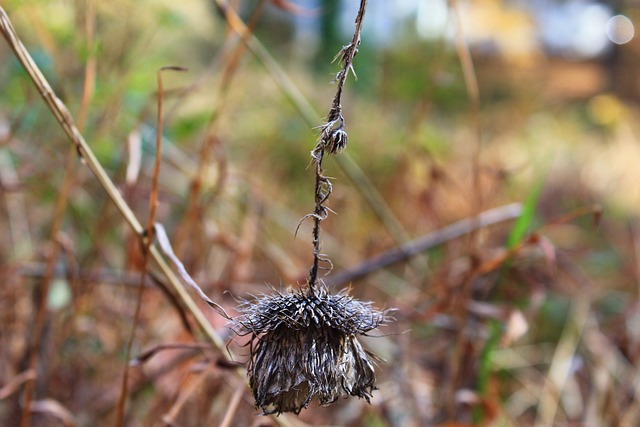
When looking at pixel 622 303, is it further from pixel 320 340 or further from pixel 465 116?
pixel 465 116

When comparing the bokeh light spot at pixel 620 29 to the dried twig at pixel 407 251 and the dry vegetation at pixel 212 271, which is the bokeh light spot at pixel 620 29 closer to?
the dry vegetation at pixel 212 271

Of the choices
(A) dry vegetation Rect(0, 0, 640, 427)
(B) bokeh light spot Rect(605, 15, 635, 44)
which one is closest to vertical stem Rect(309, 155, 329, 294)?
(A) dry vegetation Rect(0, 0, 640, 427)

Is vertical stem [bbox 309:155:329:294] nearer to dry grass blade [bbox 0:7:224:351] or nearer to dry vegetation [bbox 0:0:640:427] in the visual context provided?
dry vegetation [bbox 0:0:640:427]

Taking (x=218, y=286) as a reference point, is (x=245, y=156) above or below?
above

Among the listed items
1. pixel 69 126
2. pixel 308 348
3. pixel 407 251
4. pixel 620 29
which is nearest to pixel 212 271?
pixel 407 251

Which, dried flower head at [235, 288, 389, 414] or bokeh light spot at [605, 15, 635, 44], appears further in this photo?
bokeh light spot at [605, 15, 635, 44]

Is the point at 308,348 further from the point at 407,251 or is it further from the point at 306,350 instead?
the point at 407,251

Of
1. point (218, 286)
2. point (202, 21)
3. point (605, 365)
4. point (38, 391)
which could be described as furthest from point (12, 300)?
point (202, 21)

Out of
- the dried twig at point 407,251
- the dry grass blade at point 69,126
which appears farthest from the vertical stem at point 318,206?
the dried twig at point 407,251
